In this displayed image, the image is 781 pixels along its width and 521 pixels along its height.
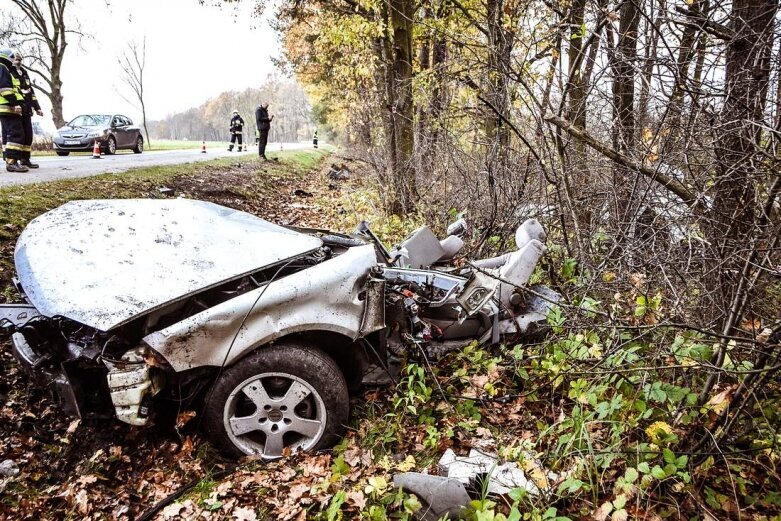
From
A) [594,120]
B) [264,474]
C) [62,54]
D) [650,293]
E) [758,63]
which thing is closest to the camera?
[758,63]

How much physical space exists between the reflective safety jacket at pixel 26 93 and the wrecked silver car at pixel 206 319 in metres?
6.72

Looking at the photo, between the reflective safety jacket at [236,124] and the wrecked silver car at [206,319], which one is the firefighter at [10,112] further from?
the reflective safety jacket at [236,124]

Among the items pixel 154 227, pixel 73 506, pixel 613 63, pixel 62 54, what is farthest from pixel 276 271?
pixel 62 54

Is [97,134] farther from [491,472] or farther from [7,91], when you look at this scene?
[491,472]

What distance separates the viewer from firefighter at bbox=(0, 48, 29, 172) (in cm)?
764

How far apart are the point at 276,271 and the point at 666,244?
253 centimetres

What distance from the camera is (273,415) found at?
2850 millimetres

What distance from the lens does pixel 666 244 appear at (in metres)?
2.93

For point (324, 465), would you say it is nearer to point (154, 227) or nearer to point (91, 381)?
point (91, 381)

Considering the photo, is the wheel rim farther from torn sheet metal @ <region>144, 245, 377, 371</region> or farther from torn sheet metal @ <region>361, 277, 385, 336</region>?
torn sheet metal @ <region>361, 277, 385, 336</region>

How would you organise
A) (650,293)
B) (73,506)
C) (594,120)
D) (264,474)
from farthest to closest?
(594,120)
(650,293)
(264,474)
(73,506)

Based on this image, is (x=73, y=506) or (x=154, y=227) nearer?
(x=73, y=506)

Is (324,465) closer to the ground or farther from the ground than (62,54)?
closer to the ground

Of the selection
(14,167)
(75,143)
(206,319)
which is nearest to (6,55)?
(14,167)
